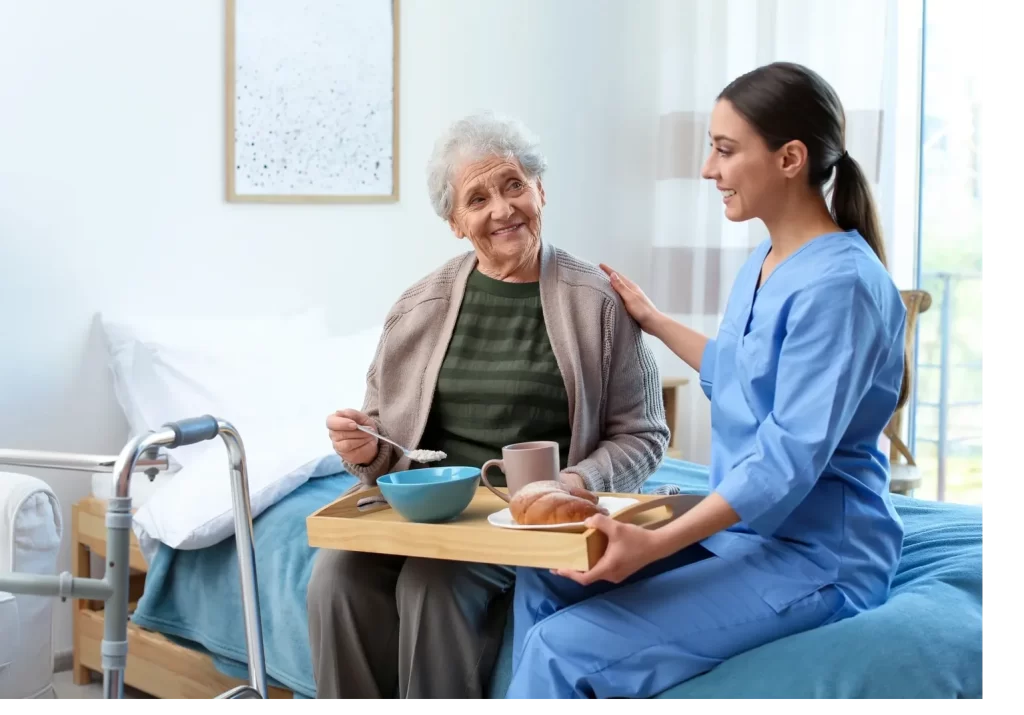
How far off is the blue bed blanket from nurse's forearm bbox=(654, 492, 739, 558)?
16 cm

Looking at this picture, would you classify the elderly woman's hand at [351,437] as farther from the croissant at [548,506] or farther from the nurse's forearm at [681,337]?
the nurse's forearm at [681,337]

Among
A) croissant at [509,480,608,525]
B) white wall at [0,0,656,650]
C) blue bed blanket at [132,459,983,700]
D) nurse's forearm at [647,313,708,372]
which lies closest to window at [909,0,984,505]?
white wall at [0,0,656,650]

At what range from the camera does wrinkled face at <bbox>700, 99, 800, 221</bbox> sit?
1.55m

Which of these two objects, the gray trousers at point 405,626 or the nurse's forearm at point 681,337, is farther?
the nurse's forearm at point 681,337

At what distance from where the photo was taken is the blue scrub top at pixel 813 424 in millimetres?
1409

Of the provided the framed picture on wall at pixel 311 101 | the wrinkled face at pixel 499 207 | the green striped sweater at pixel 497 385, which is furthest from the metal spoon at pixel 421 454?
the framed picture on wall at pixel 311 101

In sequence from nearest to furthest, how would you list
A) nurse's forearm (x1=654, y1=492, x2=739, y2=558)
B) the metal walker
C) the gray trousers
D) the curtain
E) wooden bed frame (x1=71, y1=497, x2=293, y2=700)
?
1. the metal walker
2. nurse's forearm (x1=654, y1=492, x2=739, y2=558)
3. the gray trousers
4. wooden bed frame (x1=71, y1=497, x2=293, y2=700)
5. the curtain

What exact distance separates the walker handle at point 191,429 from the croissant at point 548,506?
1.36 feet

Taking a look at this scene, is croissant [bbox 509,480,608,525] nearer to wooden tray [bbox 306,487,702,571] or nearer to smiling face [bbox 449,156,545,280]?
wooden tray [bbox 306,487,702,571]

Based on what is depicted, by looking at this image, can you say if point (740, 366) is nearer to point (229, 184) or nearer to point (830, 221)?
point (830, 221)

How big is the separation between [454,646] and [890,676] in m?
0.62

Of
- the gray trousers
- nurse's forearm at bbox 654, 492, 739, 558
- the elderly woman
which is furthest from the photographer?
the elderly woman

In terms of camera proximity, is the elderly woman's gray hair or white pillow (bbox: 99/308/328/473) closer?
the elderly woman's gray hair

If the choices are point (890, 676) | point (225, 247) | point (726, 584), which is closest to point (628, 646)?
point (726, 584)
